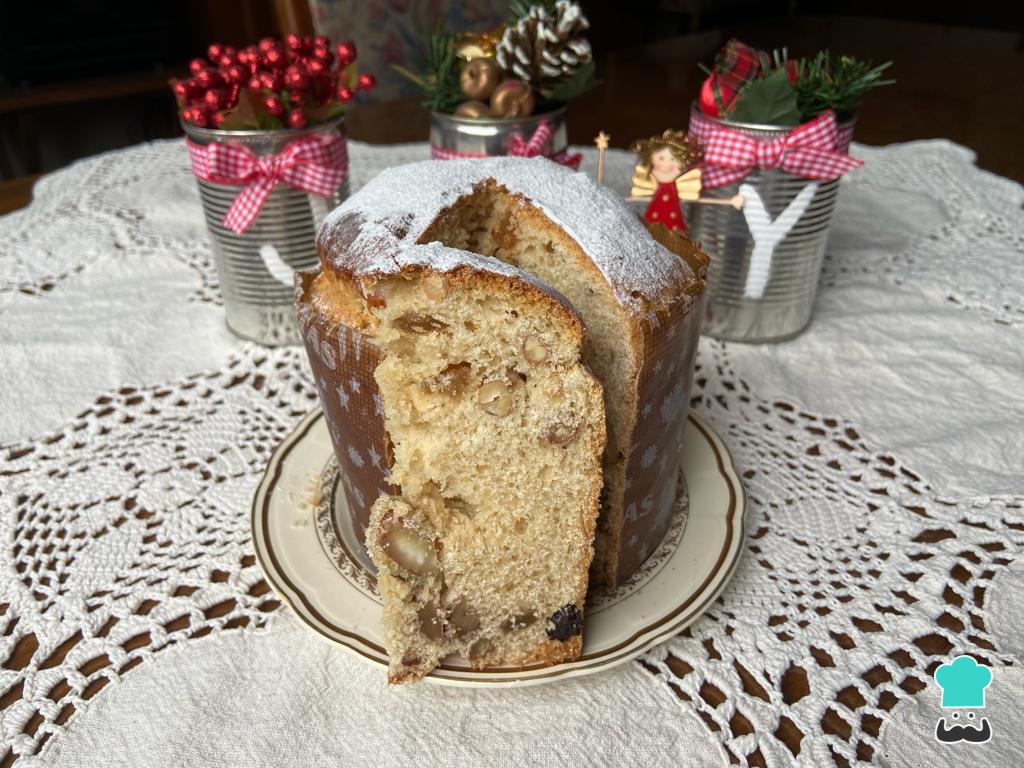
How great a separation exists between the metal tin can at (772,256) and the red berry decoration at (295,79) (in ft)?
2.11

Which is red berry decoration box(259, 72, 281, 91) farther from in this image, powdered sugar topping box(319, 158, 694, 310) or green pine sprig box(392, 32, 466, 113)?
powdered sugar topping box(319, 158, 694, 310)

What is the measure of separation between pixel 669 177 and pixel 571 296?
46 cm

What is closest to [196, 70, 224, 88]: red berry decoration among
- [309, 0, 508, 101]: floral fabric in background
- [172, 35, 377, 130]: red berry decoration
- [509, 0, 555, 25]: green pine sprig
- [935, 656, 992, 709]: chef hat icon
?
[172, 35, 377, 130]: red berry decoration

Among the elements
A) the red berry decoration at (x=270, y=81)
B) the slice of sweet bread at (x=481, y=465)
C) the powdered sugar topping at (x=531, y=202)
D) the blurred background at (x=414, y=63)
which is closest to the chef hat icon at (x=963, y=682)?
the slice of sweet bread at (x=481, y=465)

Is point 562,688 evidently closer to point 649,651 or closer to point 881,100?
point 649,651

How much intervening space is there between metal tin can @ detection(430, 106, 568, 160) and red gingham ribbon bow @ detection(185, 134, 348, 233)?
193 mm

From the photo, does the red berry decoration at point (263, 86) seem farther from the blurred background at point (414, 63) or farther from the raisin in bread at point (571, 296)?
the blurred background at point (414, 63)

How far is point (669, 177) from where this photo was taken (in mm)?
1229

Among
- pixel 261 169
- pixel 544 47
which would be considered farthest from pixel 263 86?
pixel 544 47

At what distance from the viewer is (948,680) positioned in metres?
0.81

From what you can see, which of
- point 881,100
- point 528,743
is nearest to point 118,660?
point 528,743

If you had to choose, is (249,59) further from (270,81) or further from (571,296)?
(571,296)

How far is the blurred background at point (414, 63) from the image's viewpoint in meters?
2.19

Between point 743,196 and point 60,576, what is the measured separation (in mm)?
Result: 1116
